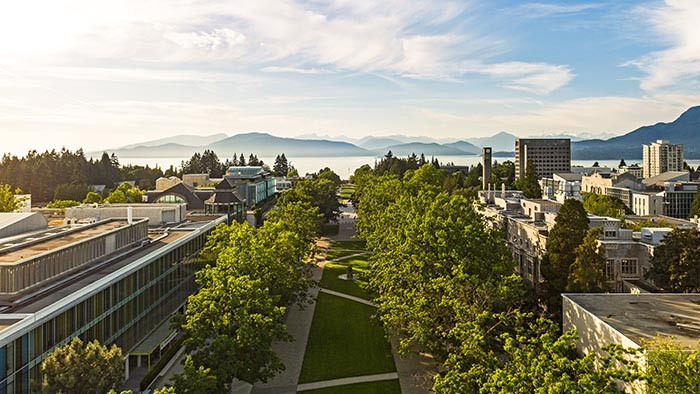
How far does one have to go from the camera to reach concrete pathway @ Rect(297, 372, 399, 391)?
30.2 m

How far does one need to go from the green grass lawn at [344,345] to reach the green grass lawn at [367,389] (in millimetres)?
1409

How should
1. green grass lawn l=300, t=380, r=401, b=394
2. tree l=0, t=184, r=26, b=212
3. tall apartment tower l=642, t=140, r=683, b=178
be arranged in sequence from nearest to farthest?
1. green grass lawn l=300, t=380, r=401, b=394
2. tree l=0, t=184, r=26, b=212
3. tall apartment tower l=642, t=140, r=683, b=178

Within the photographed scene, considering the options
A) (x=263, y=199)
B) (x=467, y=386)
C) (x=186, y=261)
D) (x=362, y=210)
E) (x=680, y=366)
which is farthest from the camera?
(x=263, y=199)

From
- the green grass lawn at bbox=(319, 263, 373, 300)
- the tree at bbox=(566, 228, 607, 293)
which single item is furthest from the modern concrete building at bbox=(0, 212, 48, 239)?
the tree at bbox=(566, 228, 607, 293)

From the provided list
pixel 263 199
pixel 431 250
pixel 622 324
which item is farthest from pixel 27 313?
pixel 263 199

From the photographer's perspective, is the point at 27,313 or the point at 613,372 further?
the point at 27,313

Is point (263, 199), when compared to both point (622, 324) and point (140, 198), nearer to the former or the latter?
point (140, 198)

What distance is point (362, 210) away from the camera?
74.8 metres

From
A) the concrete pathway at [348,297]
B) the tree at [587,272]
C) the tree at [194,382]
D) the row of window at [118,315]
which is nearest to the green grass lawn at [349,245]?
the concrete pathway at [348,297]

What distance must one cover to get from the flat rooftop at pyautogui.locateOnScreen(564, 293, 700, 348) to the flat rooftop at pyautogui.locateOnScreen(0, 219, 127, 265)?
27.2 meters

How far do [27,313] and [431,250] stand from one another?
65.4 feet

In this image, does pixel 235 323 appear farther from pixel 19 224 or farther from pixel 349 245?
pixel 349 245

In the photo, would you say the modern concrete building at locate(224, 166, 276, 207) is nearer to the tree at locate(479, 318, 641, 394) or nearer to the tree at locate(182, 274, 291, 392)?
the tree at locate(182, 274, 291, 392)

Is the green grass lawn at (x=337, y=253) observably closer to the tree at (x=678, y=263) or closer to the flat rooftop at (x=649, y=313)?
the tree at (x=678, y=263)
